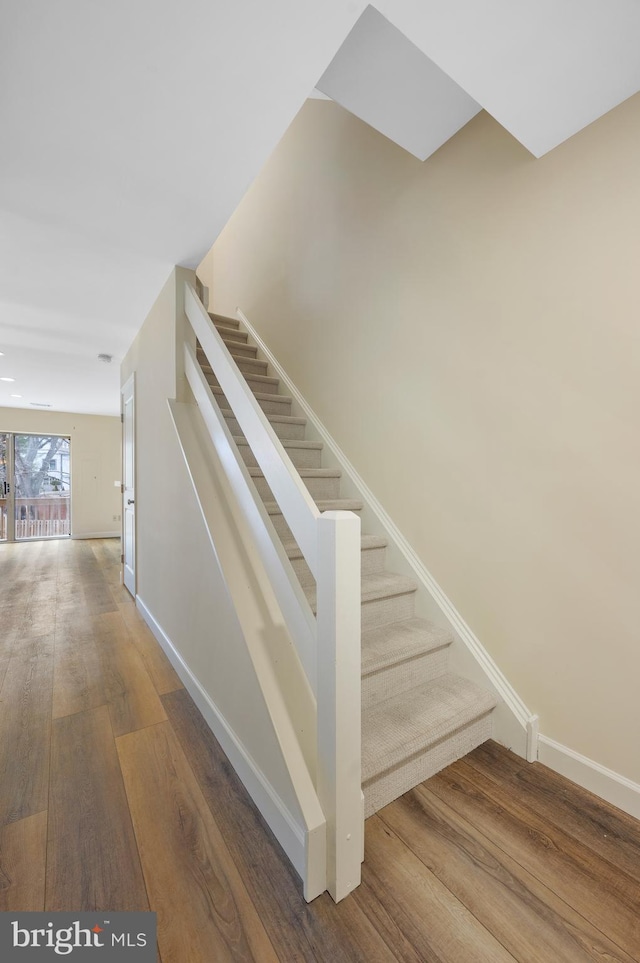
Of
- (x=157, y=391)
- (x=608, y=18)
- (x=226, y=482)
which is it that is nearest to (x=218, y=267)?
(x=157, y=391)

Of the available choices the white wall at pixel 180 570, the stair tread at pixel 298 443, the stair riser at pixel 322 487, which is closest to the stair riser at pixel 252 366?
the white wall at pixel 180 570

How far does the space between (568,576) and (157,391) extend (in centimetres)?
253

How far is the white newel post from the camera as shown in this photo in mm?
976

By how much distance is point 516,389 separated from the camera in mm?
1585

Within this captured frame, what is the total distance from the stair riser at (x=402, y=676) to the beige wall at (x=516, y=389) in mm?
231

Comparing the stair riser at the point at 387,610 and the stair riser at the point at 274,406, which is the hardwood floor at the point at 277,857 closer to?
the stair riser at the point at 387,610

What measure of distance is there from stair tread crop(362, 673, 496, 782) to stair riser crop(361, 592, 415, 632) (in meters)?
0.31

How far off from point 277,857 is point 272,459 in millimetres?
1161

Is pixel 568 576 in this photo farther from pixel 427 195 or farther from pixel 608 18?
pixel 427 195

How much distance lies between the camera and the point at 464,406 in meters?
1.79

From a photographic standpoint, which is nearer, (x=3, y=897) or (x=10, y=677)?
(x=3, y=897)

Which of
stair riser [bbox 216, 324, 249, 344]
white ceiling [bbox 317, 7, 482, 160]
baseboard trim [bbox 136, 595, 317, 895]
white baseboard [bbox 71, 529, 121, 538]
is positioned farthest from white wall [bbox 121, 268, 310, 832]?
white baseboard [bbox 71, 529, 121, 538]

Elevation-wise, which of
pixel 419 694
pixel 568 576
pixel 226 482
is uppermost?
pixel 226 482

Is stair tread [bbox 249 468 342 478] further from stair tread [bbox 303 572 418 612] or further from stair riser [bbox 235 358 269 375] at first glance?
stair riser [bbox 235 358 269 375]
